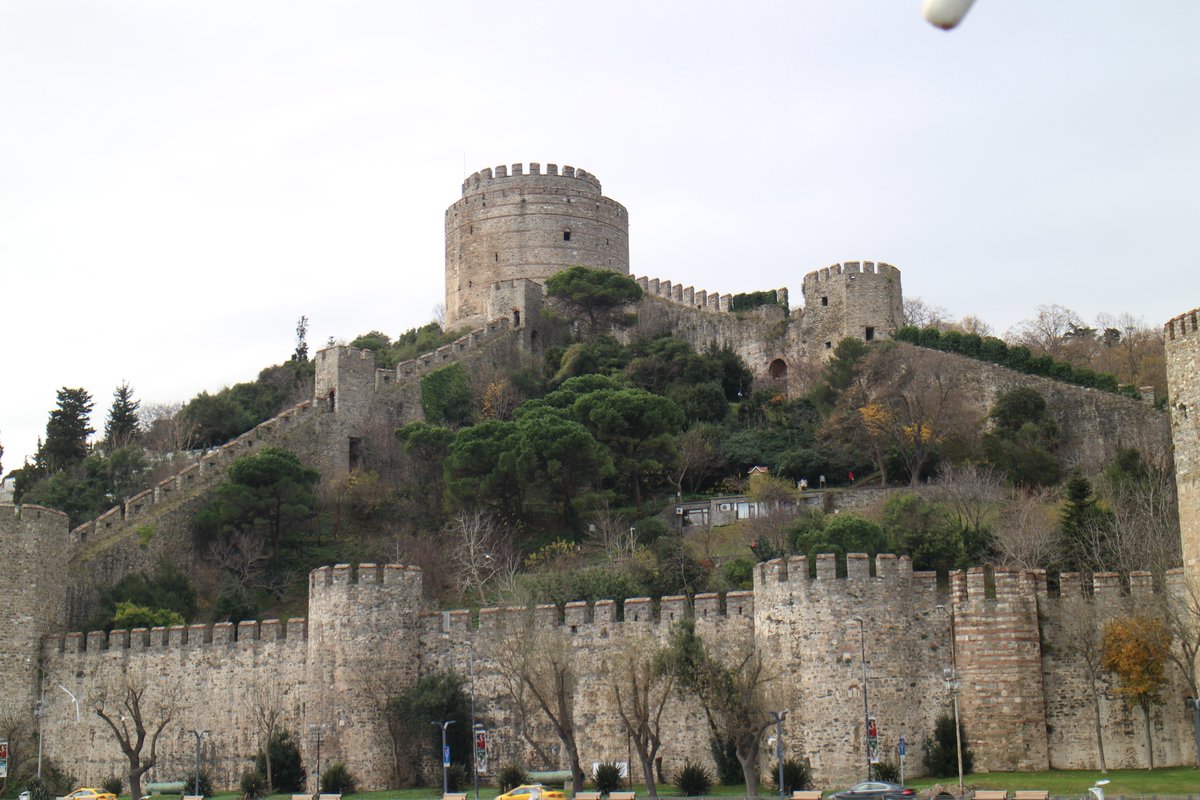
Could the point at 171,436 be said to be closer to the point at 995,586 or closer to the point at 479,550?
the point at 479,550

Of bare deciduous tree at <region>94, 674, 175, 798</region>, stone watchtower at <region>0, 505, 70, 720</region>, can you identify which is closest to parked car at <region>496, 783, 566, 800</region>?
bare deciduous tree at <region>94, 674, 175, 798</region>

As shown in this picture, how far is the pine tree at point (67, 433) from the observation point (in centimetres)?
5891

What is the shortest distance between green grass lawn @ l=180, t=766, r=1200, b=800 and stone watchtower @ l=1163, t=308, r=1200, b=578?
4239 mm

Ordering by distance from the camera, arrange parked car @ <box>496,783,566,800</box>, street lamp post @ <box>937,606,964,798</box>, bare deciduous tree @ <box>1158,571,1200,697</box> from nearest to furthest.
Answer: parked car @ <box>496,783,566,800</box> → street lamp post @ <box>937,606,964,798</box> → bare deciduous tree @ <box>1158,571,1200,697</box>

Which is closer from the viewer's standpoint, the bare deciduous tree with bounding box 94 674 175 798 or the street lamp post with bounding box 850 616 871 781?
the street lamp post with bounding box 850 616 871 781

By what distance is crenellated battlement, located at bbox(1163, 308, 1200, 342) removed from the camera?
3003 cm

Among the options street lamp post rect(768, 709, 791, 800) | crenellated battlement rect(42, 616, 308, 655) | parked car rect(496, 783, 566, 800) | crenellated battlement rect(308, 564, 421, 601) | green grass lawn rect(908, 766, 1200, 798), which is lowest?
parked car rect(496, 783, 566, 800)

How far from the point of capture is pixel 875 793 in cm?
2508

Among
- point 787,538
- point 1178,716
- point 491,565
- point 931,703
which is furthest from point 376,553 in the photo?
point 1178,716

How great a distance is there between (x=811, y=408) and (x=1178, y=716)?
24.9 m

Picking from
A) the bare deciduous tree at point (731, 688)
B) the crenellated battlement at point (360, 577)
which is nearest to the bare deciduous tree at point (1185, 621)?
the bare deciduous tree at point (731, 688)

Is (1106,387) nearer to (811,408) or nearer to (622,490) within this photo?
(811,408)

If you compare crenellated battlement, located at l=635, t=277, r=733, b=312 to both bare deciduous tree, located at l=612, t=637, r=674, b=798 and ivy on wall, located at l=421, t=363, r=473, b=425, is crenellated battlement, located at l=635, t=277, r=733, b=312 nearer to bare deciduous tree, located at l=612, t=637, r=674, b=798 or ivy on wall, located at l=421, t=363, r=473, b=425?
ivy on wall, located at l=421, t=363, r=473, b=425

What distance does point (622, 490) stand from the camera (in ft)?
156
